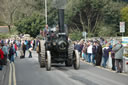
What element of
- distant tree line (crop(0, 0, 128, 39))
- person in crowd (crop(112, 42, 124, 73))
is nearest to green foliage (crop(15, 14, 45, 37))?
distant tree line (crop(0, 0, 128, 39))

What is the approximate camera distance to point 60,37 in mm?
19750

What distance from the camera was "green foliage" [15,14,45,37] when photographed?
52969 mm

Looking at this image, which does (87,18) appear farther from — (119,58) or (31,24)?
(119,58)

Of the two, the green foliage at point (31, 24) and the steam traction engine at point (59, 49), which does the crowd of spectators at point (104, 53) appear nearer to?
the steam traction engine at point (59, 49)

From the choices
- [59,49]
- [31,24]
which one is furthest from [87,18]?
[59,49]

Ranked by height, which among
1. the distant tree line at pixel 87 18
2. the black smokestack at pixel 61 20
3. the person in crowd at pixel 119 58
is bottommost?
the person in crowd at pixel 119 58

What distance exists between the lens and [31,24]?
53156mm

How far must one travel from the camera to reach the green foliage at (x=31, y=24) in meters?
53.0

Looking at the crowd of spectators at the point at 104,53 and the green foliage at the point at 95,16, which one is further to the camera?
the green foliage at the point at 95,16

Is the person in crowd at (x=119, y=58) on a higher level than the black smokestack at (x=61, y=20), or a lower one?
lower

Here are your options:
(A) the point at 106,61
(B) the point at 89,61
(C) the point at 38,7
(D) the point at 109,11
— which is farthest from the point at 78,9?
(A) the point at 106,61

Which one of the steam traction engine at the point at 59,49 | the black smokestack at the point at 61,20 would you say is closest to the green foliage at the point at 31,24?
the steam traction engine at the point at 59,49

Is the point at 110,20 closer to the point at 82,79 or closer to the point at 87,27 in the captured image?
the point at 87,27

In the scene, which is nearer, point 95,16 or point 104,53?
point 104,53
